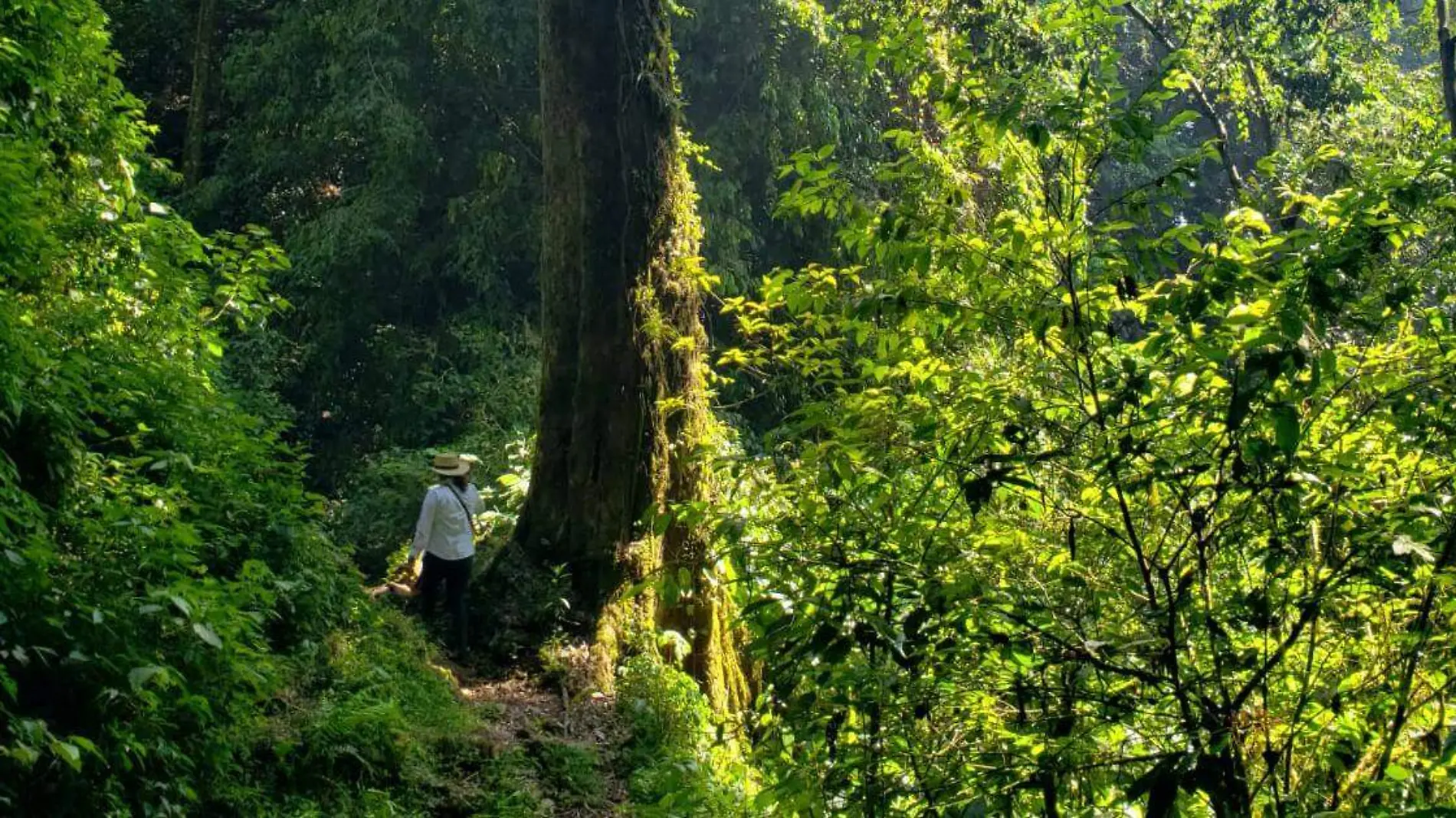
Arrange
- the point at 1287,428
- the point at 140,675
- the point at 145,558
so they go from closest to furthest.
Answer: the point at 1287,428
the point at 140,675
the point at 145,558

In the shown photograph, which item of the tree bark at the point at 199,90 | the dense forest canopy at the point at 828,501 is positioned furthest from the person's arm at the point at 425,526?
the tree bark at the point at 199,90

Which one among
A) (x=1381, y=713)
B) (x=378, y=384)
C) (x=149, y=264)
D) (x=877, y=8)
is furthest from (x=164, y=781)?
(x=378, y=384)

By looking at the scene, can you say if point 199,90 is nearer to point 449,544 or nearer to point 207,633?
point 449,544

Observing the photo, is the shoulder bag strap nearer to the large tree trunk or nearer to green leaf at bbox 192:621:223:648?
the large tree trunk

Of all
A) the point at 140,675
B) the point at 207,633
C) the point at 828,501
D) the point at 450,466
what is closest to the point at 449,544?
the point at 450,466

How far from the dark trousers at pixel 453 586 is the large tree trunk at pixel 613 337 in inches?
20.7

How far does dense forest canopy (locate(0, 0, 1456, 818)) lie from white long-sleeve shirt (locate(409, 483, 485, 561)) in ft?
1.51

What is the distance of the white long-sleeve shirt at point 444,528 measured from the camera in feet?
30.0

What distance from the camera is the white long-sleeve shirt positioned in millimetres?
9133

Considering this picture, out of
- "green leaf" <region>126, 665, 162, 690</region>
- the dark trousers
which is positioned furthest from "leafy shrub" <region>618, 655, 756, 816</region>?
"green leaf" <region>126, 665, 162, 690</region>

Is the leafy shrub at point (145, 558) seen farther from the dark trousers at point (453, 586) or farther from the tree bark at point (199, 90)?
the tree bark at point (199, 90)

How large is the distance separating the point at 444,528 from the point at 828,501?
18.4 feet

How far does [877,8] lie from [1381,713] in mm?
12619

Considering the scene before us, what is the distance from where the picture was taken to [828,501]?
4.05m
